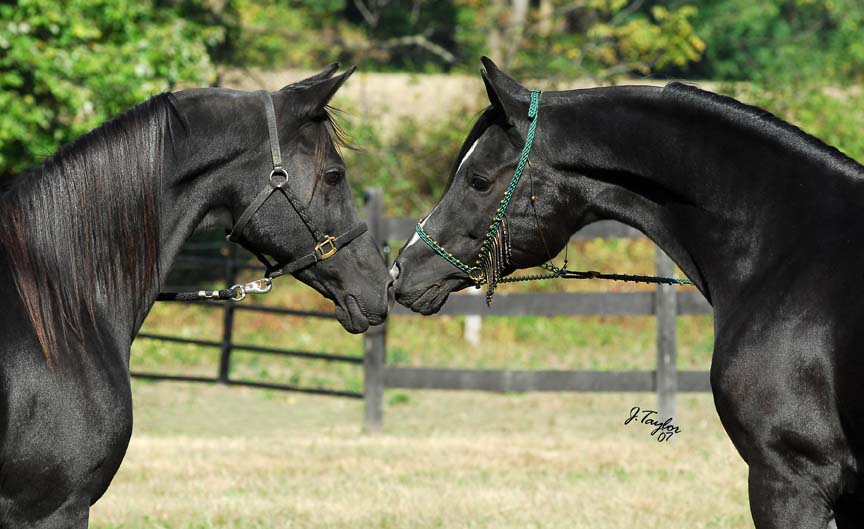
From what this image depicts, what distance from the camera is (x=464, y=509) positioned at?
5.93 meters

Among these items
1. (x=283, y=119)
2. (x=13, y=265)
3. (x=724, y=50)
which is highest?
(x=724, y=50)

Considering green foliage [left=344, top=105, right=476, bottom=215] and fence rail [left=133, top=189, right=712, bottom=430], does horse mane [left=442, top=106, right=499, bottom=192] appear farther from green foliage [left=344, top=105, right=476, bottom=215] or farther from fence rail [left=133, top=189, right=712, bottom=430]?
green foliage [left=344, top=105, right=476, bottom=215]

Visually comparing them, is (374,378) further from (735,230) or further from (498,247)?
(735,230)

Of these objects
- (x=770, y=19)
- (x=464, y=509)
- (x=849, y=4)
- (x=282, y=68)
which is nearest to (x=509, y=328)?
(x=282, y=68)

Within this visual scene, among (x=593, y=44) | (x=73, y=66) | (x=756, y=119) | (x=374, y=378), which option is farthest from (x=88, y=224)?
(x=593, y=44)

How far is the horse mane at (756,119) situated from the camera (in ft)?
11.1

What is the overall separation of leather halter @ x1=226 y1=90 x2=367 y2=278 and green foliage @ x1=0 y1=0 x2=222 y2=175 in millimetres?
7264

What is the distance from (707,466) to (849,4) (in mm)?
21541

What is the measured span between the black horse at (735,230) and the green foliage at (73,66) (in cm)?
753

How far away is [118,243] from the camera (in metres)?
3.42

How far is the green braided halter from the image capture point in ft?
12.0

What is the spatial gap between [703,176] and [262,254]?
1.65 metres

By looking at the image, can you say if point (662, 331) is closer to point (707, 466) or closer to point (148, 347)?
point (707, 466)

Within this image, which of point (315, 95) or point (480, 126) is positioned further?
point (480, 126)
